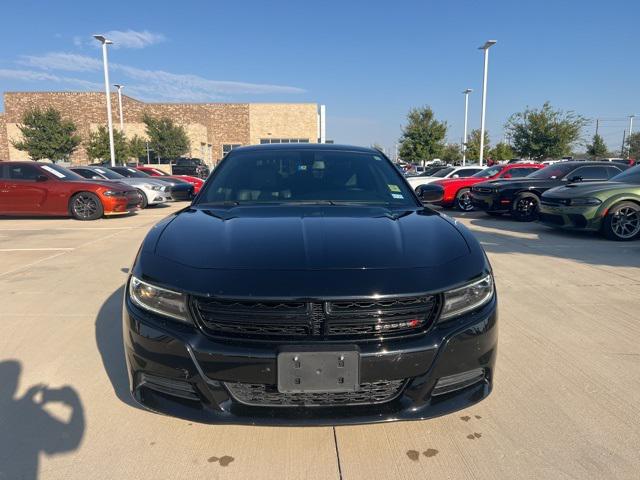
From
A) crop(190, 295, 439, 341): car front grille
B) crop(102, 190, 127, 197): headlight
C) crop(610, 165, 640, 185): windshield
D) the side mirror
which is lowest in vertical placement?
crop(190, 295, 439, 341): car front grille

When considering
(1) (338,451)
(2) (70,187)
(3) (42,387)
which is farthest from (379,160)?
(2) (70,187)

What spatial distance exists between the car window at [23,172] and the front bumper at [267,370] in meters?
11.0

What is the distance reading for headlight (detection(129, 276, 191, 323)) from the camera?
78.8 inches

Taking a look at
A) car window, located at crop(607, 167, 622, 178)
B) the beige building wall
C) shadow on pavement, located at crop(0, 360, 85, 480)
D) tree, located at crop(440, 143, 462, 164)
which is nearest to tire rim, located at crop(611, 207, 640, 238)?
car window, located at crop(607, 167, 622, 178)

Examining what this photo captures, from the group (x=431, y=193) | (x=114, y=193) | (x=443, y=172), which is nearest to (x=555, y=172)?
(x=443, y=172)

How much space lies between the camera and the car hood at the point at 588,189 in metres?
8.16

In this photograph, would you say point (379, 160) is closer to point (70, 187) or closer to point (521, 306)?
point (521, 306)

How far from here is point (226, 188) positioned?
337 cm

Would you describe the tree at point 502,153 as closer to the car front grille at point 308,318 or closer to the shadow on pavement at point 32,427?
the car front grille at point 308,318

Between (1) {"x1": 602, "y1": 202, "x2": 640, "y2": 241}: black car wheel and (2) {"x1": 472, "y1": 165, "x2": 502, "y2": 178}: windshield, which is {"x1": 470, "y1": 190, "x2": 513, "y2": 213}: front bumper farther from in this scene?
(1) {"x1": 602, "y1": 202, "x2": 640, "y2": 241}: black car wheel

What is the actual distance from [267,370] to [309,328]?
24 cm

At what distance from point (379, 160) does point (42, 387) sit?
2879mm

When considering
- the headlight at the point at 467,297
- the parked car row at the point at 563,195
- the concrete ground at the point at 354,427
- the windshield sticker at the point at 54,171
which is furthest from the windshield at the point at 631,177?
the windshield sticker at the point at 54,171

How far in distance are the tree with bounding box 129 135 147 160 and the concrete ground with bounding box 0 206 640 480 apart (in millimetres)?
36987
